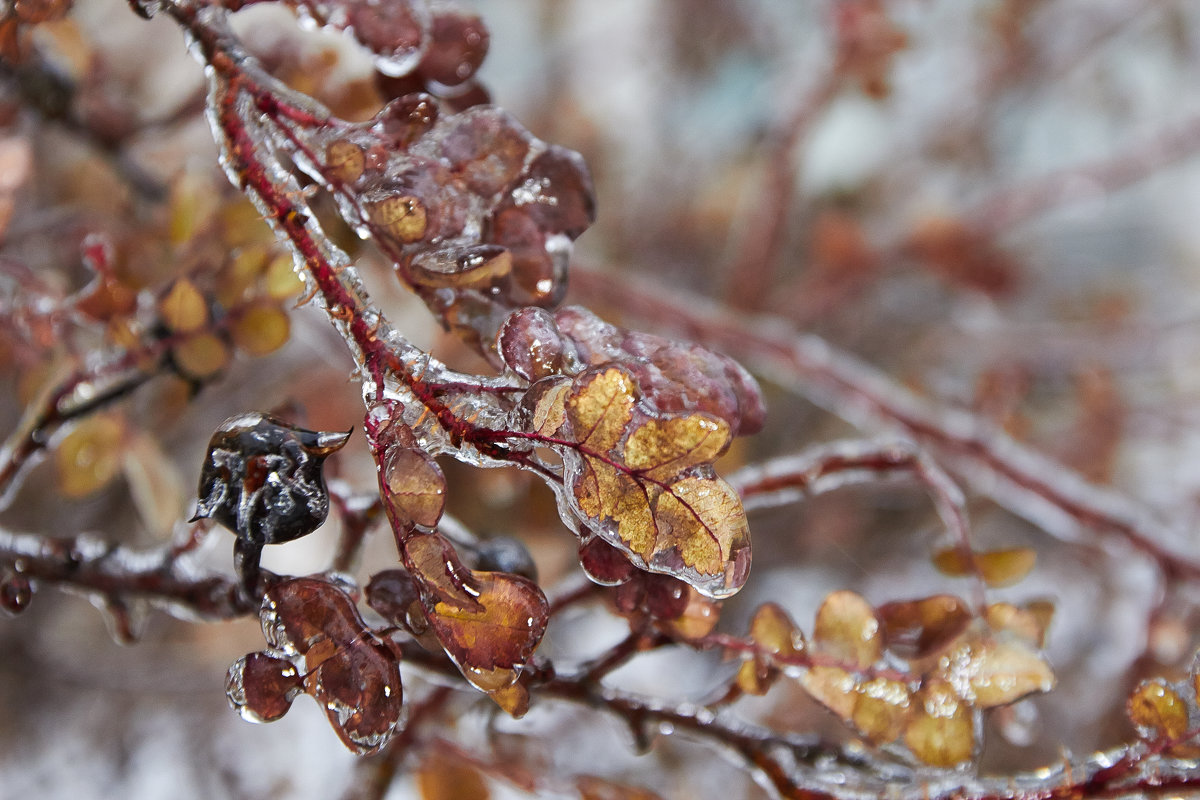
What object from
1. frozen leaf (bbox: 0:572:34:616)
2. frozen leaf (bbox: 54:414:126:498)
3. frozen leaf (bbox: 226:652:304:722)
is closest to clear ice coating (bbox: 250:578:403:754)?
frozen leaf (bbox: 226:652:304:722)

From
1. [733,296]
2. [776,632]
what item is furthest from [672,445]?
[733,296]

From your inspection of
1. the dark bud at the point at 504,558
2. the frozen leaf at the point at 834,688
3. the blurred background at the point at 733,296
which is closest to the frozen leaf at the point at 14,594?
the blurred background at the point at 733,296

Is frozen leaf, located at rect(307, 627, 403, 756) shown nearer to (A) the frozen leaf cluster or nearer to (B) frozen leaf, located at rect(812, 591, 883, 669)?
(A) the frozen leaf cluster

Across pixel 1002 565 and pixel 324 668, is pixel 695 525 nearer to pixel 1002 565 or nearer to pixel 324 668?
pixel 324 668

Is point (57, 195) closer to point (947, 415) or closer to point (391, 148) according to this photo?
point (391, 148)

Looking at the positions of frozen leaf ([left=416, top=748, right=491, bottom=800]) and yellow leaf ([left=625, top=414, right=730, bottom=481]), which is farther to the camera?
frozen leaf ([left=416, top=748, right=491, bottom=800])

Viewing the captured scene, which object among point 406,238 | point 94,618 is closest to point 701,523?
point 406,238
